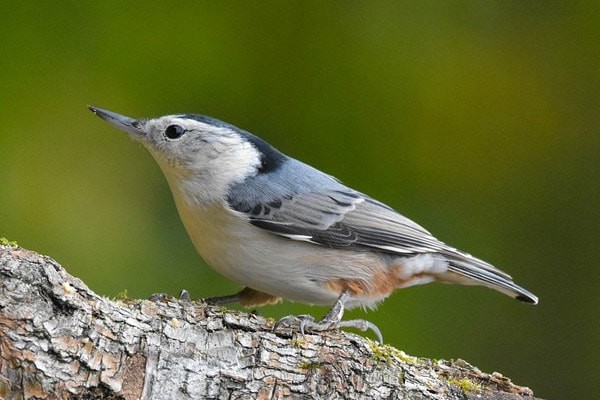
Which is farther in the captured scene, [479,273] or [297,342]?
[479,273]

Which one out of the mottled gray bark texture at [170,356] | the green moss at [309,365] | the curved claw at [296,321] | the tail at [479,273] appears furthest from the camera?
the tail at [479,273]

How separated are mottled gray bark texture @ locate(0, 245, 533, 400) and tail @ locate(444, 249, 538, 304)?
2.05ft

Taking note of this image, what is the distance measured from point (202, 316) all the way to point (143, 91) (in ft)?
4.72

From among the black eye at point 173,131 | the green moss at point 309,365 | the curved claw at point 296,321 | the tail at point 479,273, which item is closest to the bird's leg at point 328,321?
the curved claw at point 296,321

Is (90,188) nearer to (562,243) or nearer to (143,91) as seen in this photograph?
(143,91)

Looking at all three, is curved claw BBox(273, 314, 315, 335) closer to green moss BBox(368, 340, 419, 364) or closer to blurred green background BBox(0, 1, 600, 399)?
green moss BBox(368, 340, 419, 364)

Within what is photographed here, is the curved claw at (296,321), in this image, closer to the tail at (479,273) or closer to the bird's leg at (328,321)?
the bird's leg at (328,321)

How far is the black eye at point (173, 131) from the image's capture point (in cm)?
288

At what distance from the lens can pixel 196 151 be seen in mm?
2877

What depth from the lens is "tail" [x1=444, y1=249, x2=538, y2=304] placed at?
3.00 meters

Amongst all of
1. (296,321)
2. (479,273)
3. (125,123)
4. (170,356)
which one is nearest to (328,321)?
(296,321)

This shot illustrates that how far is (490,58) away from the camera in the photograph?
378 cm

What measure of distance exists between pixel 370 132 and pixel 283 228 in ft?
3.27

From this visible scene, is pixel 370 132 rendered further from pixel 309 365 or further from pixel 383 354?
pixel 309 365
